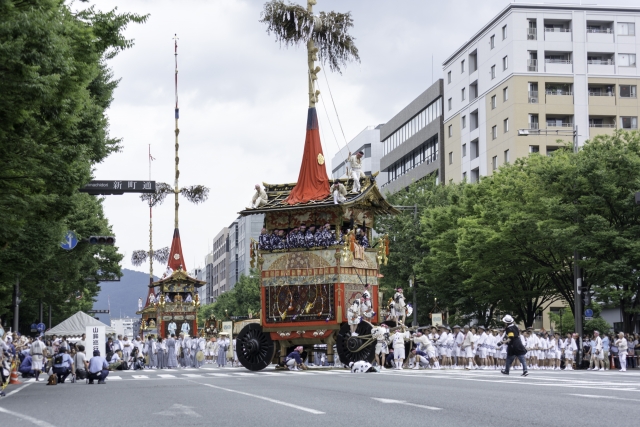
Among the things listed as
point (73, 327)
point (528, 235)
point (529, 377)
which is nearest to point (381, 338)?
point (529, 377)

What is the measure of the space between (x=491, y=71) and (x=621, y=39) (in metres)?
10.5

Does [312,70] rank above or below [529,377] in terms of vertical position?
above

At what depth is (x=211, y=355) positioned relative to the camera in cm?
5803

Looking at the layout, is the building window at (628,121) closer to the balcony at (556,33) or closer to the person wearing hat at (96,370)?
the balcony at (556,33)

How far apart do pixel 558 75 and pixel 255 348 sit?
168 ft

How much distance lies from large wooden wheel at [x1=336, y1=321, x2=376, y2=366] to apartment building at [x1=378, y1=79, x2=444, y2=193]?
183ft

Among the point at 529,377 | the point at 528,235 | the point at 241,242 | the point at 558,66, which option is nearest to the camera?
the point at 529,377

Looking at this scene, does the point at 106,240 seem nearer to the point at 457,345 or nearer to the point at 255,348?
the point at 255,348

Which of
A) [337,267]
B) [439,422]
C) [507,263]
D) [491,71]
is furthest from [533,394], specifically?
[491,71]

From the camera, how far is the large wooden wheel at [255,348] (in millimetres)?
34156

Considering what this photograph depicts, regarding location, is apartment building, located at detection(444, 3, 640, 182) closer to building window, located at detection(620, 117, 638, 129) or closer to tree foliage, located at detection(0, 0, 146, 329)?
building window, located at detection(620, 117, 638, 129)

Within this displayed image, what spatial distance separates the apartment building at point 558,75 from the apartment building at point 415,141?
10.8 metres

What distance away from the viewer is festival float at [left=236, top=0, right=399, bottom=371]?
108 ft

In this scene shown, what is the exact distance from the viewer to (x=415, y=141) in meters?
96.9
